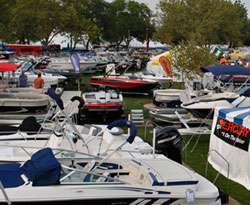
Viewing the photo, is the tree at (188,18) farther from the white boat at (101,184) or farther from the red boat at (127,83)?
the white boat at (101,184)

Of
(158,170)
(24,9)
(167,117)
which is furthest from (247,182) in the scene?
(24,9)

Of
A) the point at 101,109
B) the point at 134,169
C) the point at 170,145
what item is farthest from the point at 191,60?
the point at 134,169

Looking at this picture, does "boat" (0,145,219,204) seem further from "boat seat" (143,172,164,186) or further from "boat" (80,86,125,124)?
"boat" (80,86,125,124)

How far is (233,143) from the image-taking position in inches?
403

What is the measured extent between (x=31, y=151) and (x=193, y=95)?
9.61 metres

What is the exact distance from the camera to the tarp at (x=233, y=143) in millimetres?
9727

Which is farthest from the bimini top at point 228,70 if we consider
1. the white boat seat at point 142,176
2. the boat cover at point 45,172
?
the boat cover at point 45,172

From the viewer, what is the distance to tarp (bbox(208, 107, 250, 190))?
9.73m

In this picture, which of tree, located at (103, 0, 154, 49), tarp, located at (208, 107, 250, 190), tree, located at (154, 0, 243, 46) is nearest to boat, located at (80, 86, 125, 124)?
tarp, located at (208, 107, 250, 190)

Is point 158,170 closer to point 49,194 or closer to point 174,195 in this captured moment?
point 174,195

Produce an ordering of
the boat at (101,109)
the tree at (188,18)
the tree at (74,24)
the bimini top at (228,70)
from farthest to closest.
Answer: the tree at (188,18) < the tree at (74,24) < the boat at (101,109) < the bimini top at (228,70)

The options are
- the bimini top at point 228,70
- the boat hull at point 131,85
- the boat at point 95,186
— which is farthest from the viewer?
the boat hull at point 131,85

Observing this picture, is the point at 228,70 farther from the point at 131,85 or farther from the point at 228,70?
the point at 131,85

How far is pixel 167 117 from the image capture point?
16.4 meters
